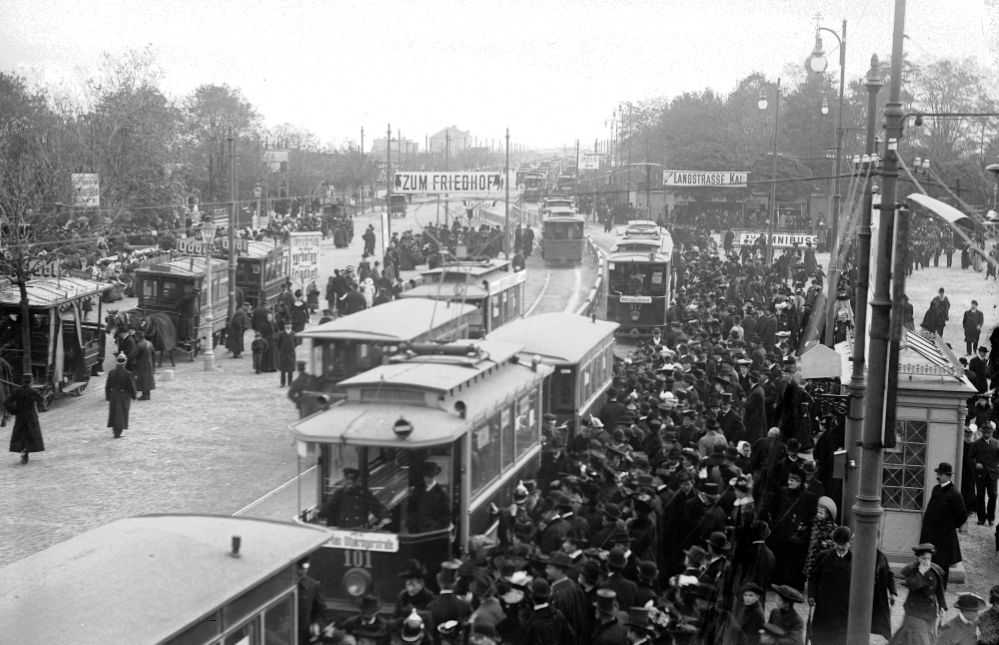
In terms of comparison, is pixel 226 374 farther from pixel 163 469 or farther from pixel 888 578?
pixel 888 578

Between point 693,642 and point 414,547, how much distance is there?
282cm

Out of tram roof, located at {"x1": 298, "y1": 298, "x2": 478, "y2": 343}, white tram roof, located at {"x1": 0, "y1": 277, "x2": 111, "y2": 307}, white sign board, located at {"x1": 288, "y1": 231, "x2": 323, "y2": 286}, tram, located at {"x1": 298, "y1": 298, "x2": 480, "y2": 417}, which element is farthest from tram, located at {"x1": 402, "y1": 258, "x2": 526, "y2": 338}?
white sign board, located at {"x1": 288, "y1": 231, "x2": 323, "y2": 286}

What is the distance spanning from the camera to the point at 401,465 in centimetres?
947

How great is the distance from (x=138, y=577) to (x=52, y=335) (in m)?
15.8

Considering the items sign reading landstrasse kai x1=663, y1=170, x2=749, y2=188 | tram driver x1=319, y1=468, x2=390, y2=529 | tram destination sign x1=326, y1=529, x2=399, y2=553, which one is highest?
sign reading landstrasse kai x1=663, y1=170, x2=749, y2=188

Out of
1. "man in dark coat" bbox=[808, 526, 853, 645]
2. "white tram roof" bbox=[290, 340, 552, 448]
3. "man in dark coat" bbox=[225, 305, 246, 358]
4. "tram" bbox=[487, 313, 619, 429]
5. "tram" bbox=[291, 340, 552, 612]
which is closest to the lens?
"man in dark coat" bbox=[808, 526, 853, 645]

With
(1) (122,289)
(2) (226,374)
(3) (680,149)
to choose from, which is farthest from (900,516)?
(3) (680,149)

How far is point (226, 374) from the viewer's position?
949 inches

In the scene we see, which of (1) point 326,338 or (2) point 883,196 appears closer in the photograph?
(2) point 883,196

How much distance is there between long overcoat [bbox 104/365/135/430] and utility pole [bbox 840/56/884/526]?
458 inches

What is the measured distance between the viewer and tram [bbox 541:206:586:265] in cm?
4431

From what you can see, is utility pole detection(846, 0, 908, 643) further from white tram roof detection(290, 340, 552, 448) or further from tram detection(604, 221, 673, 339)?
tram detection(604, 221, 673, 339)

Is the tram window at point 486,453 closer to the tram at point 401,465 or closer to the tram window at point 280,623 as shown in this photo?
the tram at point 401,465

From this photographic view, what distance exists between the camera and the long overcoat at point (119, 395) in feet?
58.0
